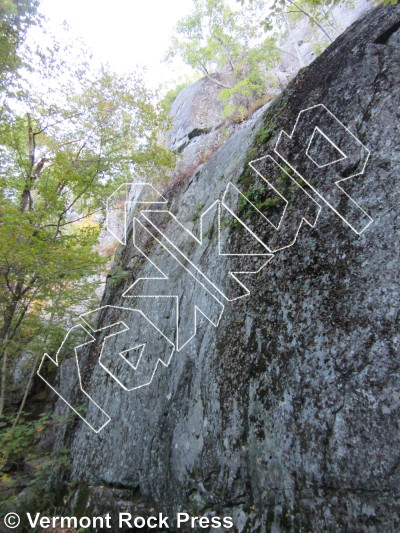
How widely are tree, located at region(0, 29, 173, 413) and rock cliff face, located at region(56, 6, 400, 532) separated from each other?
111 inches

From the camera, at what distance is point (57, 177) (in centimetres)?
738

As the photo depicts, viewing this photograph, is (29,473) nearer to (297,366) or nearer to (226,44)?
(297,366)

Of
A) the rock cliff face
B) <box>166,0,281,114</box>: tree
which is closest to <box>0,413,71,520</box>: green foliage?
the rock cliff face

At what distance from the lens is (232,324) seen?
3.60 meters

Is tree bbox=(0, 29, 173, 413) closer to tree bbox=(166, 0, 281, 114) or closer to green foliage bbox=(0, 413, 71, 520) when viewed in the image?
green foliage bbox=(0, 413, 71, 520)

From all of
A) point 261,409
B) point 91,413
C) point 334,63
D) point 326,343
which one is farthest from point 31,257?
point 334,63

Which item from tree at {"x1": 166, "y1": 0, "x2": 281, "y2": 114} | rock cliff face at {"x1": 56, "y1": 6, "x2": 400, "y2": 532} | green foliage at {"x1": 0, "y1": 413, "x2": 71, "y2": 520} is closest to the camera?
rock cliff face at {"x1": 56, "y1": 6, "x2": 400, "y2": 532}

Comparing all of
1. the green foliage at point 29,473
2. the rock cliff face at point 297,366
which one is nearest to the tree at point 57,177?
the green foliage at point 29,473

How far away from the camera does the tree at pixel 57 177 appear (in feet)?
19.9

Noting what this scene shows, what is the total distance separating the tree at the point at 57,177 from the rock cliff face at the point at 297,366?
282 centimetres

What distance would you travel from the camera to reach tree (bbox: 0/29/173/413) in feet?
19.9

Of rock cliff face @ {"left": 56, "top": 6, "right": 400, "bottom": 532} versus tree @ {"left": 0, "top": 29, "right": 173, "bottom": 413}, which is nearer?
rock cliff face @ {"left": 56, "top": 6, "right": 400, "bottom": 532}

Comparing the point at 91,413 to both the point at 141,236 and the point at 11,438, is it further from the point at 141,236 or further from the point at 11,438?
the point at 141,236

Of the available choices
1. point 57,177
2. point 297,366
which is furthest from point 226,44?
point 297,366
